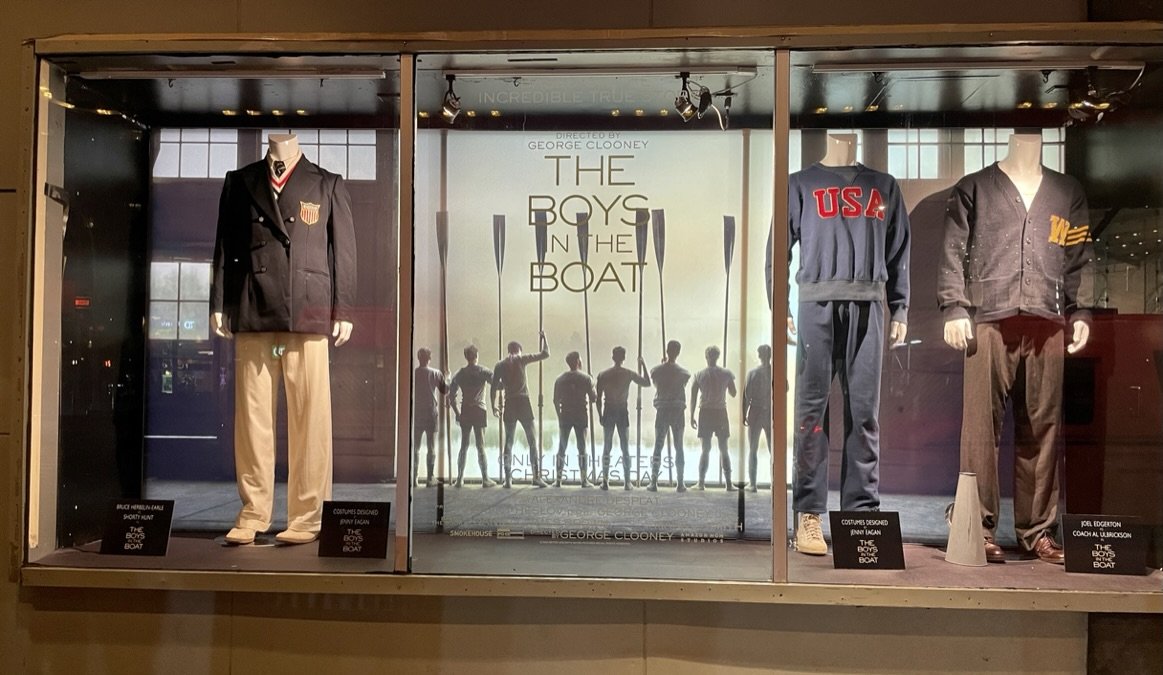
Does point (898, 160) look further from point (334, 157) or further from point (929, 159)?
point (334, 157)

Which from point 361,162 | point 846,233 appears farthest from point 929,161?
point 361,162

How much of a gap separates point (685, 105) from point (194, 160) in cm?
222

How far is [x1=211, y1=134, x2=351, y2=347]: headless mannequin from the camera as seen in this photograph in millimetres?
3168

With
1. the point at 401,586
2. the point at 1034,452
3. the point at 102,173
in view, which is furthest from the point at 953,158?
the point at 102,173

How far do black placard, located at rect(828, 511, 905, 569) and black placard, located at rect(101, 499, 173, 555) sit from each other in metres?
2.54

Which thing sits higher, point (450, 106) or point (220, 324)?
point (450, 106)

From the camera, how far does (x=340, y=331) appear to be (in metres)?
3.17

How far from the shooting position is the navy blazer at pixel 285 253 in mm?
3113

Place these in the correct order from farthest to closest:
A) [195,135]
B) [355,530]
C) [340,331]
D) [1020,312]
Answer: [195,135] → [340,331] → [1020,312] → [355,530]

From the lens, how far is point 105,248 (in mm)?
3229

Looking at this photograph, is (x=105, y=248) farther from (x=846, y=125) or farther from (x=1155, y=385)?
(x=1155, y=385)

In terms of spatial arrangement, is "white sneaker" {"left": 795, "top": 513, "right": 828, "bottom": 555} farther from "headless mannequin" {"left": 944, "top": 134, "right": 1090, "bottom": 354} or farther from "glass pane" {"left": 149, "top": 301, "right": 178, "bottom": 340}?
"glass pane" {"left": 149, "top": 301, "right": 178, "bottom": 340}

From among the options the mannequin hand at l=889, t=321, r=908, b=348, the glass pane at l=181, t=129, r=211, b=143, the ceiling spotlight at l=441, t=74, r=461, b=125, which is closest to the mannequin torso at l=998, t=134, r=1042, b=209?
the mannequin hand at l=889, t=321, r=908, b=348

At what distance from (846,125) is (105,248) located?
3.28 m
